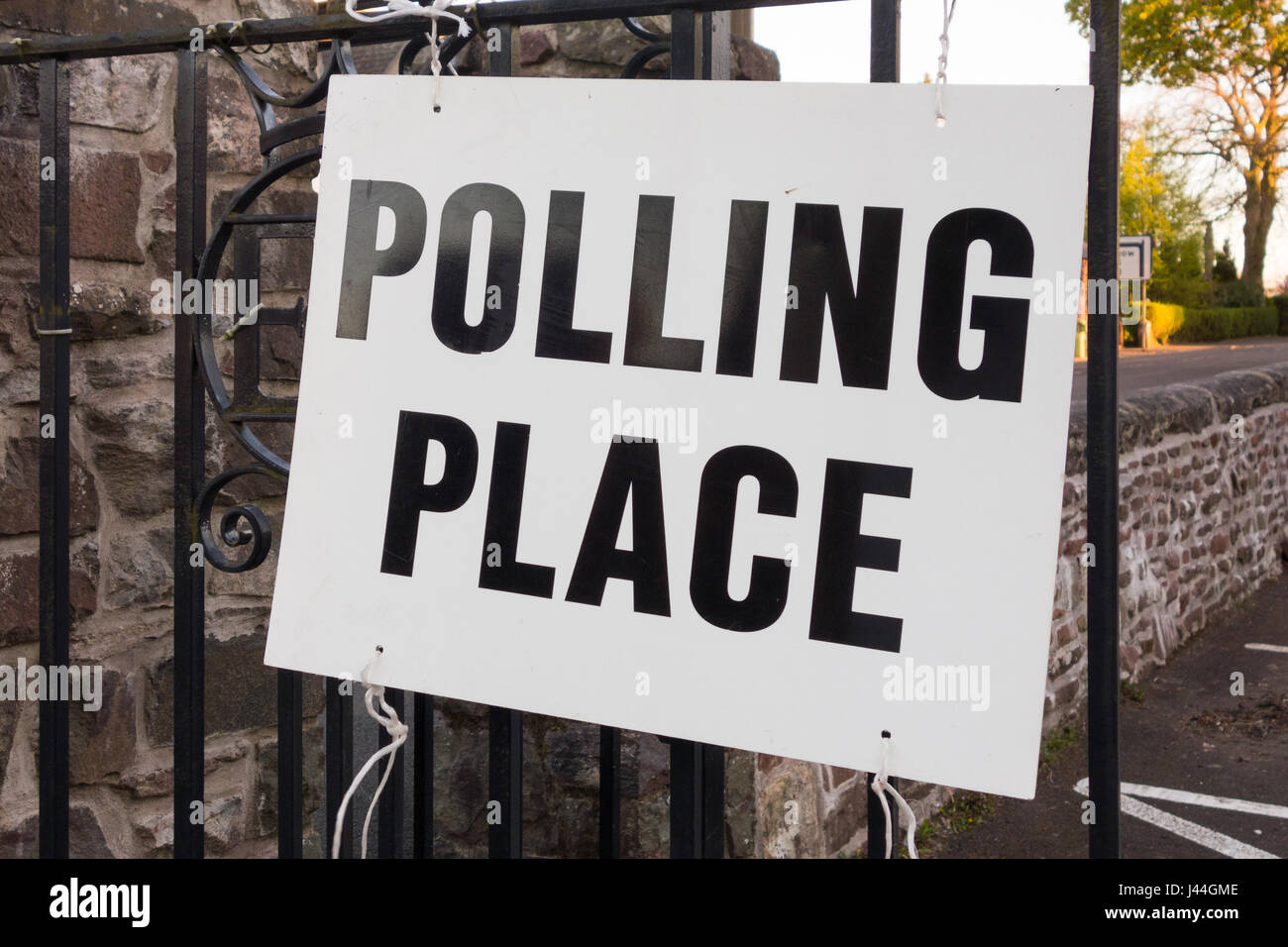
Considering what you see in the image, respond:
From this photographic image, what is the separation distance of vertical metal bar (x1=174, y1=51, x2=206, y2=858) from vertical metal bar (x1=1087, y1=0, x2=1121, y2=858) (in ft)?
3.42

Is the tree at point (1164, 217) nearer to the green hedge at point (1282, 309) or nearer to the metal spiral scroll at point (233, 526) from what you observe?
the green hedge at point (1282, 309)

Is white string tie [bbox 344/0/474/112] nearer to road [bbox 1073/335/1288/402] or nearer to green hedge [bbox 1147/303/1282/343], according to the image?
road [bbox 1073/335/1288/402]

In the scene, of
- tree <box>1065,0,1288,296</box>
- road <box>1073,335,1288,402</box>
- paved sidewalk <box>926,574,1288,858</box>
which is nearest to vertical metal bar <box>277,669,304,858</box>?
paved sidewalk <box>926,574,1288,858</box>

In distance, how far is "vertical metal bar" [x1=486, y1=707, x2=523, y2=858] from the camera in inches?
51.8

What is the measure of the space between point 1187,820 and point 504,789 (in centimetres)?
401

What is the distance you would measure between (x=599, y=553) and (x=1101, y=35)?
683 millimetres

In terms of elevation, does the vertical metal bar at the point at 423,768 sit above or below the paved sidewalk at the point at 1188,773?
above

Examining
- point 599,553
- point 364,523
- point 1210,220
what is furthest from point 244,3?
point 1210,220

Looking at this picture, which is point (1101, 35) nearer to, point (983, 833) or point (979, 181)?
point (979, 181)

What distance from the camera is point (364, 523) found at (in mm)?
1265

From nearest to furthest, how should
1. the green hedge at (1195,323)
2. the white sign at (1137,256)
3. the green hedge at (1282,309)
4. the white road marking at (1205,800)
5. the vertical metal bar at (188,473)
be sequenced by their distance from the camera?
the vertical metal bar at (188,473), the white road marking at (1205,800), the white sign at (1137,256), the green hedge at (1195,323), the green hedge at (1282,309)

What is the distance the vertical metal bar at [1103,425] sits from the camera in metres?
1.04
